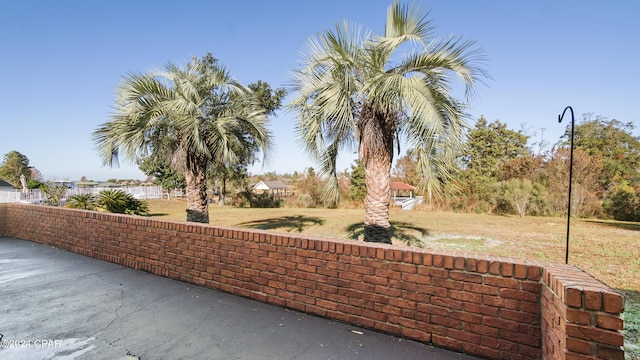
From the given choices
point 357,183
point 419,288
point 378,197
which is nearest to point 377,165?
point 378,197

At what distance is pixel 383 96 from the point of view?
5.26 metres

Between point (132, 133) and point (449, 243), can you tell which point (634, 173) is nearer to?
point (449, 243)

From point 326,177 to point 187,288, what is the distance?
13.5 ft

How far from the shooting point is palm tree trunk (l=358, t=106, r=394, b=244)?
5.97 m

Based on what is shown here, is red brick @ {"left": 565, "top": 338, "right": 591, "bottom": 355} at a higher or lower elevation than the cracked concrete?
higher

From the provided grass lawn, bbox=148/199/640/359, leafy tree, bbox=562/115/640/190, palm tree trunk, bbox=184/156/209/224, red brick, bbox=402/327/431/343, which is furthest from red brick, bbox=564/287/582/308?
leafy tree, bbox=562/115/640/190

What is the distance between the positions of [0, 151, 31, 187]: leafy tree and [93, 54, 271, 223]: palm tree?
63.2 metres

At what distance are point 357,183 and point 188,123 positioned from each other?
2054 centimetres

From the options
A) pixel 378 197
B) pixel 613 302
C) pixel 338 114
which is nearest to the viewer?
pixel 613 302

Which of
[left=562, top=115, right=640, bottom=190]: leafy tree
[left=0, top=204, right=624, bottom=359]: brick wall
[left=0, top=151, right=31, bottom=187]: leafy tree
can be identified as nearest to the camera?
[left=0, top=204, right=624, bottom=359]: brick wall

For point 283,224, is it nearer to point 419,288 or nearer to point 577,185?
point 419,288

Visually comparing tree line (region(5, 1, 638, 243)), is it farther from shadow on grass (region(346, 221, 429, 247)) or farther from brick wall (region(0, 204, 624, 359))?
brick wall (region(0, 204, 624, 359))

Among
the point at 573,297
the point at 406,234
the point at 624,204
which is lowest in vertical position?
the point at 406,234

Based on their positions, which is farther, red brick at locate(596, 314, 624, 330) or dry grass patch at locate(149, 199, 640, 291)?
dry grass patch at locate(149, 199, 640, 291)
